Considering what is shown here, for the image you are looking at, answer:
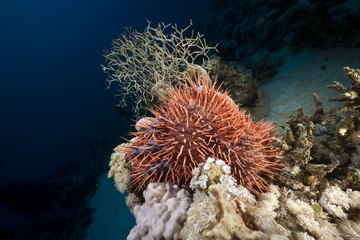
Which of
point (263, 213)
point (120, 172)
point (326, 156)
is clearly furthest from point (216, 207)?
point (120, 172)

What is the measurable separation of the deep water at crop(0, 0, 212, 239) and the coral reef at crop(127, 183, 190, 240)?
769 cm

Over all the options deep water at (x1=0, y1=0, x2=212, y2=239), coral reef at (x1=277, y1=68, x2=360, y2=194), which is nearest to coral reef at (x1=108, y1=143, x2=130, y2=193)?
coral reef at (x1=277, y1=68, x2=360, y2=194)

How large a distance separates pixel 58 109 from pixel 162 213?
4858cm

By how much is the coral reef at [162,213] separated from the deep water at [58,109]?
7.69 meters

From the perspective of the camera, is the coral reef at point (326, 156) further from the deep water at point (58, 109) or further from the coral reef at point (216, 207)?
the deep water at point (58, 109)

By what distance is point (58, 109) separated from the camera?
4059 cm

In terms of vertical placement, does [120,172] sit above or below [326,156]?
below

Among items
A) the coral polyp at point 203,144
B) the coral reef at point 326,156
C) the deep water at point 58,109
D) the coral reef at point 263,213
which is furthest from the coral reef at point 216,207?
the deep water at point 58,109

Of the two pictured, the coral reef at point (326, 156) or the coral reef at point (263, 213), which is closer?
the coral reef at point (263, 213)

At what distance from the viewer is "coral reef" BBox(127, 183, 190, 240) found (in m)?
1.73

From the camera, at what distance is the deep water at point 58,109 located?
13055mm

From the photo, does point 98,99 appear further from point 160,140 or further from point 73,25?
point 73,25

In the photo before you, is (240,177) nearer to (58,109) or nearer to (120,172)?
(120,172)

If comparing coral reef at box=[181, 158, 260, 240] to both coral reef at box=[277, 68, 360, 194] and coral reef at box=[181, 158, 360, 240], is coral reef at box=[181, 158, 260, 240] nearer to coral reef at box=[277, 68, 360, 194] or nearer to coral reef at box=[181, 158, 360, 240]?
coral reef at box=[181, 158, 360, 240]
